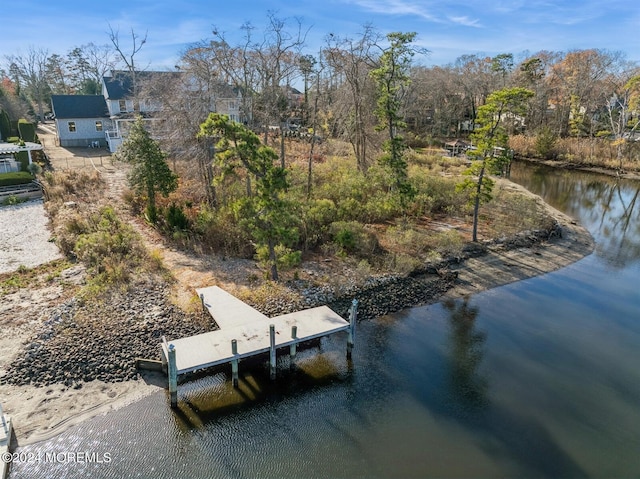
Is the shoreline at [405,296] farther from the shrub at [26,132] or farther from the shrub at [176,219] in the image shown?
the shrub at [26,132]

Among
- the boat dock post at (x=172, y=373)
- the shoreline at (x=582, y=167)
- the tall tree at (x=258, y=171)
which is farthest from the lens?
the shoreline at (x=582, y=167)

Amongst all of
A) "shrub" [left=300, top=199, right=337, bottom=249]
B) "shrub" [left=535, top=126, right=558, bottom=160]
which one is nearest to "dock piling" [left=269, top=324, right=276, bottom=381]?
"shrub" [left=300, top=199, right=337, bottom=249]

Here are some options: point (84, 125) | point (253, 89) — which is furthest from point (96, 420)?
point (84, 125)

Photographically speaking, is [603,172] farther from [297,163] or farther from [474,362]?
[474,362]

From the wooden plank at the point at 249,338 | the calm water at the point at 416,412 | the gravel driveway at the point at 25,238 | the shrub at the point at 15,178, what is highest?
the shrub at the point at 15,178

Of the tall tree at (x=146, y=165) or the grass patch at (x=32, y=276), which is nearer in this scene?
the grass patch at (x=32, y=276)

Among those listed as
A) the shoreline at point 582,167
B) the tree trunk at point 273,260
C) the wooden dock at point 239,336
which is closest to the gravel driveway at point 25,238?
the wooden dock at point 239,336
